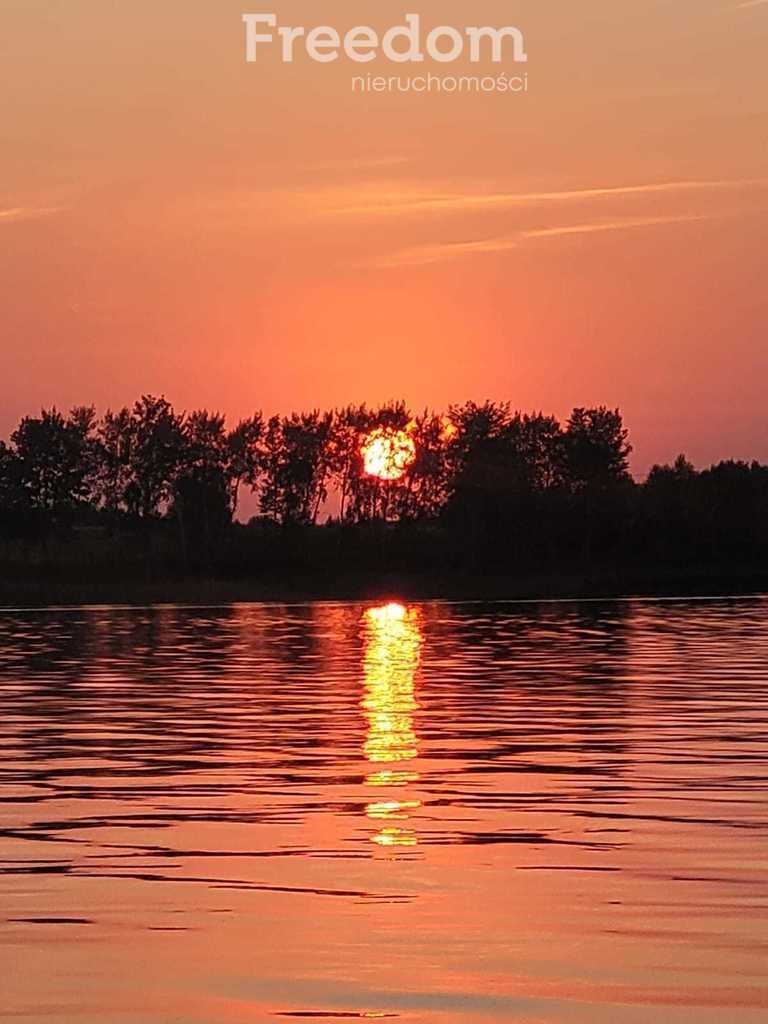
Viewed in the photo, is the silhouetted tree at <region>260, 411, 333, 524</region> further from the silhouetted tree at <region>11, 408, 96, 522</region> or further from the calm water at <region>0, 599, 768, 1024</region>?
the calm water at <region>0, 599, 768, 1024</region>

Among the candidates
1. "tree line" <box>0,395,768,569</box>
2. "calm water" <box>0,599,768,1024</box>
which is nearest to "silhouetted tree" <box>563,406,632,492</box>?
"tree line" <box>0,395,768,569</box>

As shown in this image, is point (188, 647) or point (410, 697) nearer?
point (410, 697)

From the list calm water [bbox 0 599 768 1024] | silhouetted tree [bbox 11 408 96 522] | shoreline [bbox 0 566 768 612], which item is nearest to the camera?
calm water [bbox 0 599 768 1024]

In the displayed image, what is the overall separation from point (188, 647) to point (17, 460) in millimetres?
93218

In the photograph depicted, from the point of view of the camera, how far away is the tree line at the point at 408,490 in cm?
11281

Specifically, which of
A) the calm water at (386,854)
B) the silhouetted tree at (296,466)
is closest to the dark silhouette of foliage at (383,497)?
the silhouetted tree at (296,466)

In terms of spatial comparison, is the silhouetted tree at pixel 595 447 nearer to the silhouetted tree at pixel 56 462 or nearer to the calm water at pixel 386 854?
the silhouetted tree at pixel 56 462

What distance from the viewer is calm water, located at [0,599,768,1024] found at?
9.50 meters

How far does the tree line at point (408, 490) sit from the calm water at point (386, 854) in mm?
79604

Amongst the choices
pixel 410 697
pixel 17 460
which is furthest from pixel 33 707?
pixel 17 460

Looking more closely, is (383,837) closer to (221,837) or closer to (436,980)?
(221,837)

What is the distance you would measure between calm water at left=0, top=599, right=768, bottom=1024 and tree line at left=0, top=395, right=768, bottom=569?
7960 cm

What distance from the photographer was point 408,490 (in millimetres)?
128625

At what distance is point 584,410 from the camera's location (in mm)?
151500
